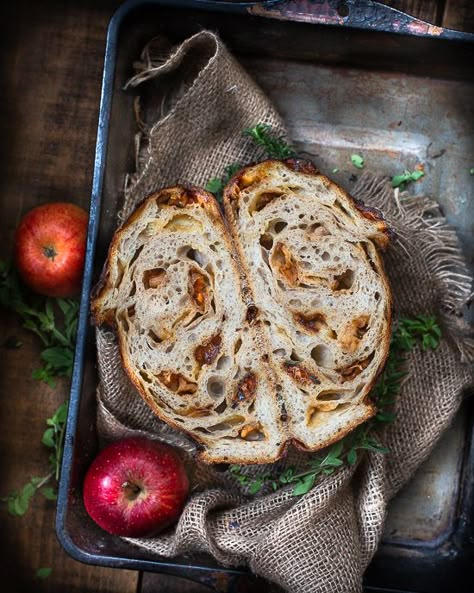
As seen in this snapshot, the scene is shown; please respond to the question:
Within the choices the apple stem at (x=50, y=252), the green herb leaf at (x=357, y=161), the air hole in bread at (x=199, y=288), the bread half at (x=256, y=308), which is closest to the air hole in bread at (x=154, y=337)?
the bread half at (x=256, y=308)

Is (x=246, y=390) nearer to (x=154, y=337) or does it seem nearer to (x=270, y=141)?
(x=154, y=337)

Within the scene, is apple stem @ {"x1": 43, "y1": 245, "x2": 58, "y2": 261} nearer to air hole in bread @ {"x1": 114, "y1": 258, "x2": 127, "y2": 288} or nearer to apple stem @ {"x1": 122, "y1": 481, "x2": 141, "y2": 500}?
air hole in bread @ {"x1": 114, "y1": 258, "x2": 127, "y2": 288}

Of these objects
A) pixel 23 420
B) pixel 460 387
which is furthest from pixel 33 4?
pixel 460 387

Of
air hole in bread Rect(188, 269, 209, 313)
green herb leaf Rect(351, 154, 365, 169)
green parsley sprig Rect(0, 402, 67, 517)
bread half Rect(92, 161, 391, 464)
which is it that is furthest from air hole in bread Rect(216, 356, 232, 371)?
green herb leaf Rect(351, 154, 365, 169)

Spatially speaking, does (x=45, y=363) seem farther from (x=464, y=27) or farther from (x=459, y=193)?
(x=464, y=27)

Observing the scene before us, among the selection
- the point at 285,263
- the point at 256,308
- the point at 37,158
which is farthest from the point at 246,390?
the point at 37,158

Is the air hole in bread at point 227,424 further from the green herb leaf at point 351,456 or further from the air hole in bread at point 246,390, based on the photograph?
the green herb leaf at point 351,456
